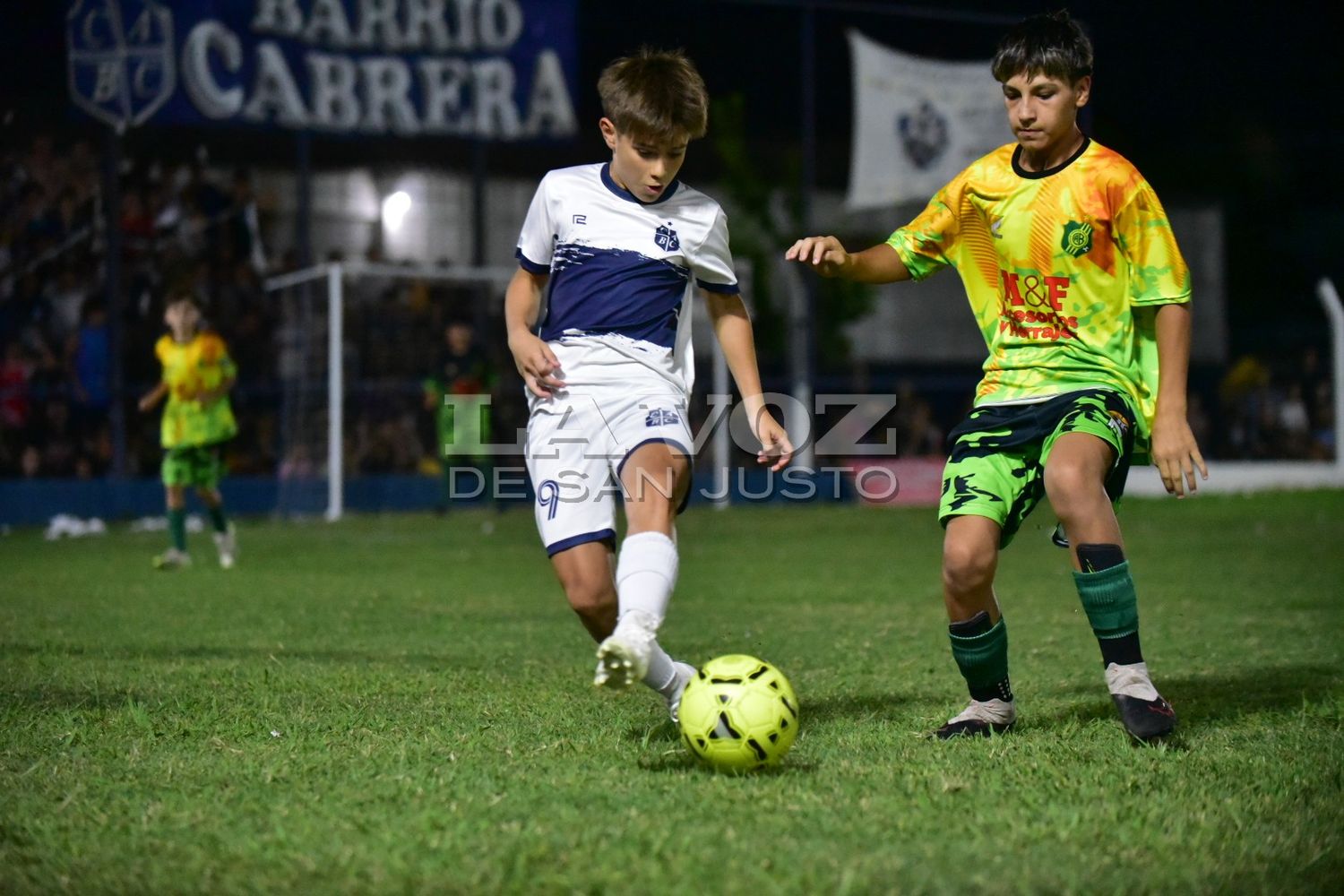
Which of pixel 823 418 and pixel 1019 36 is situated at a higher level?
pixel 1019 36

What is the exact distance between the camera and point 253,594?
9.02 metres

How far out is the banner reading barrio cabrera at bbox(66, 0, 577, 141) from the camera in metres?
18.1

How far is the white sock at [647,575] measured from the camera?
4.02m

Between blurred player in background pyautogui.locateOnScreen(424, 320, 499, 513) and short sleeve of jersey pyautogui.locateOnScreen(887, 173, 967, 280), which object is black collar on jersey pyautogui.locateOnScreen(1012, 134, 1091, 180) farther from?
blurred player in background pyautogui.locateOnScreen(424, 320, 499, 513)

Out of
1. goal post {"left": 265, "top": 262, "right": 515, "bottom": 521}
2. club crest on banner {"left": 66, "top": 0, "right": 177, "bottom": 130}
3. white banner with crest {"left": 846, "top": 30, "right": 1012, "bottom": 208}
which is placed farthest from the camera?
white banner with crest {"left": 846, "top": 30, "right": 1012, "bottom": 208}

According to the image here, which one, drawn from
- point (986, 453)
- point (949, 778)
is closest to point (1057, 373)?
point (986, 453)

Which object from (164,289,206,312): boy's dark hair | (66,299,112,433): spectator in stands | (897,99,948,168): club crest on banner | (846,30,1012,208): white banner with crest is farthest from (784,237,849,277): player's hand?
(897,99,948,168): club crest on banner

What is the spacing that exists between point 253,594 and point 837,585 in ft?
11.3

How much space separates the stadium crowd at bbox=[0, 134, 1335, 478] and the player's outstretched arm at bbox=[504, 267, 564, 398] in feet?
43.4

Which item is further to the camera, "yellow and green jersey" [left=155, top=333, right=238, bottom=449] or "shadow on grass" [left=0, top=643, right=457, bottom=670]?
"yellow and green jersey" [left=155, top=333, right=238, bottom=449]

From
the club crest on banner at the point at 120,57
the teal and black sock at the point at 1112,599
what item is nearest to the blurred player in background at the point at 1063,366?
the teal and black sock at the point at 1112,599

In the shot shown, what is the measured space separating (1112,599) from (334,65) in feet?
54.7

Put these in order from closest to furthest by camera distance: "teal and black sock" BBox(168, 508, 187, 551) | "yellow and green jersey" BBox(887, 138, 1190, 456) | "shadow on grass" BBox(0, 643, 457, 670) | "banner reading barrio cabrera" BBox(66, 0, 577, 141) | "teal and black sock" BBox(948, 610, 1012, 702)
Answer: "yellow and green jersey" BBox(887, 138, 1190, 456) < "teal and black sock" BBox(948, 610, 1012, 702) < "shadow on grass" BBox(0, 643, 457, 670) < "teal and black sock" BBox(168, 508, 187, 551) < "banner reading barrio cabrera" BBox(66, 0, 577, 141)

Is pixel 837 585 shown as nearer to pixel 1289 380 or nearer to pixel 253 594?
pixel 253 594
